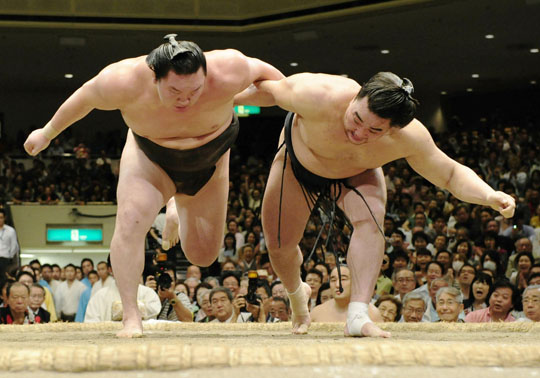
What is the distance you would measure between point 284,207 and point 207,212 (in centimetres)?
26

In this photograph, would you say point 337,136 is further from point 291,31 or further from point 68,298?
point 291,31

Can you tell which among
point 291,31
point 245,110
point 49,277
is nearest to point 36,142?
point 49,277

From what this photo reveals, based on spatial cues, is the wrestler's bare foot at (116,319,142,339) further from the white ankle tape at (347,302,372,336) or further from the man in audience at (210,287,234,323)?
the man in audience at (210,287,234,323)

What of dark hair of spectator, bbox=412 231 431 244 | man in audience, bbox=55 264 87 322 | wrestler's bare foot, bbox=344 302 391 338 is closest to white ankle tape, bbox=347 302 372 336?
wrestler's bare foot, bbox=344 302 391 338

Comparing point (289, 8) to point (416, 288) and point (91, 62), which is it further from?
point (416, 288)

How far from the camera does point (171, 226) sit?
8.67ft

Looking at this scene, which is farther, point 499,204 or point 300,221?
point 300,221

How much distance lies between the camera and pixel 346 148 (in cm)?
209

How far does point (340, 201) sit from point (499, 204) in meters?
0.47

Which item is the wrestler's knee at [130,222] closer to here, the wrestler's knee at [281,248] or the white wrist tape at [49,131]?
the white wrist tape at [49,131]

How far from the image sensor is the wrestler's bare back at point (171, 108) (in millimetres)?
2059

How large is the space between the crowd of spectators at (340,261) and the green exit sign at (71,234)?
0.34 meters

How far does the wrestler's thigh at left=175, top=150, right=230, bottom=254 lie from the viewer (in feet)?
7.85

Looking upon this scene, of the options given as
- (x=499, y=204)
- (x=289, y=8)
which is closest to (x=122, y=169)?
(x=499, y=204)
